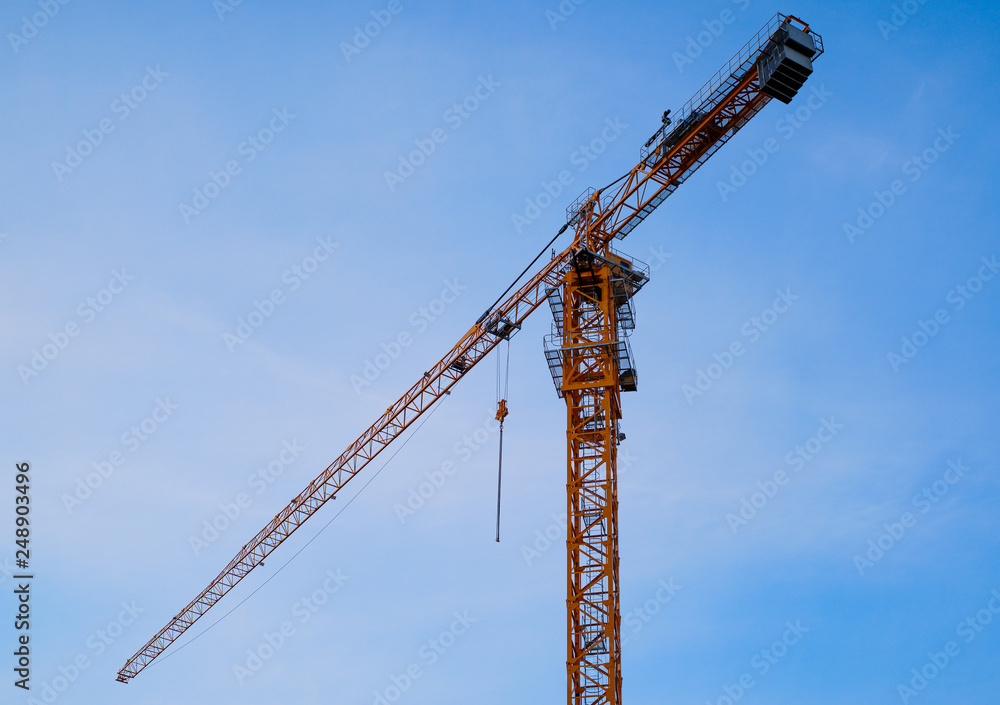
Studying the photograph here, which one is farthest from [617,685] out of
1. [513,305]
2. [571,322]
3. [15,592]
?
[15,592]

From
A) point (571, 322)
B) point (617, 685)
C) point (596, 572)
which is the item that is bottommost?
point (617, 685)

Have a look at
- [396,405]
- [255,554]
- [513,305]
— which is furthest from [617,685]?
[255,554]

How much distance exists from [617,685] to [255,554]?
36.2m

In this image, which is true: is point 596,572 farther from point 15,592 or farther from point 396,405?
point 15,592

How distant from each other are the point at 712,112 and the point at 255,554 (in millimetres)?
43245

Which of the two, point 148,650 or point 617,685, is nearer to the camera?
point 617,685

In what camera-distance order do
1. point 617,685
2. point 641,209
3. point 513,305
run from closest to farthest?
1. point 617,685
2. point 641,209
3. point 513,305

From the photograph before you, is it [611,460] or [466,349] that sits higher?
[466,349]

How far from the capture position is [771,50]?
38.9 metres

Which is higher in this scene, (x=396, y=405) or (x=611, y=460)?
(x=396, y=405)

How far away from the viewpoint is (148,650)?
7862 centimetres

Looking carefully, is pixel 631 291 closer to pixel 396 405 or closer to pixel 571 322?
pixel 571 322

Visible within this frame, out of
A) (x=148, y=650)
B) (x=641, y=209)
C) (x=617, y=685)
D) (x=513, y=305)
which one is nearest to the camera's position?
(x=617, y=685)

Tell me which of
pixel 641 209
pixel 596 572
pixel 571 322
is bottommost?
pixel 596 572
